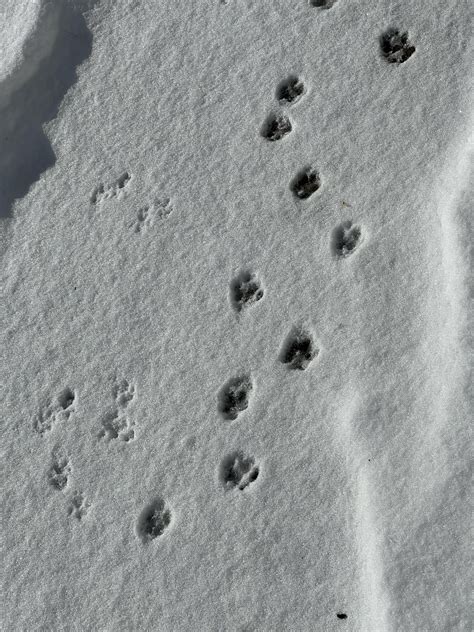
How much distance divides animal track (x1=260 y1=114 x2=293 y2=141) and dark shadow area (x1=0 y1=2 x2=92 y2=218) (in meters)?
0.63

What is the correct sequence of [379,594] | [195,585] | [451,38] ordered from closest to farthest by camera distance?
[379,594] → [195,585] → [451,38]

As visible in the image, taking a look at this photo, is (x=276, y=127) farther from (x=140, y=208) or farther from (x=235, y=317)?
(x=235, y=317)

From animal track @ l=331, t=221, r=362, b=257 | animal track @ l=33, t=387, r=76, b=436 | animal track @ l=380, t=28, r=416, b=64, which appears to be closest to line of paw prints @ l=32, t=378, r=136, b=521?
animal track @ l=33, t=387, r=76, b=436

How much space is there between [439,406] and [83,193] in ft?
3.95

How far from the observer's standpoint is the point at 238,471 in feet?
7.47

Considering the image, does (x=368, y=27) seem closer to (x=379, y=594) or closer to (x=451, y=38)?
(x=451, y=38)

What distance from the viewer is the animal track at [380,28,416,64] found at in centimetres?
244

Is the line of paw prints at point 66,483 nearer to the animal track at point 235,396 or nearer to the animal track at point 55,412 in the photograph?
the animal track at point 55,412

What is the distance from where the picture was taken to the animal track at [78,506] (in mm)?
2332

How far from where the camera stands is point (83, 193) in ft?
8.48

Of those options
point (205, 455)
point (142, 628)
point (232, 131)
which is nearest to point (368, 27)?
point (232, 131)

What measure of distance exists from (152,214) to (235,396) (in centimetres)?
59

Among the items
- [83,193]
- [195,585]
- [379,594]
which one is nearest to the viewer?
[379,594]

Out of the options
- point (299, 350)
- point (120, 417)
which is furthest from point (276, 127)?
point (120, 417)
